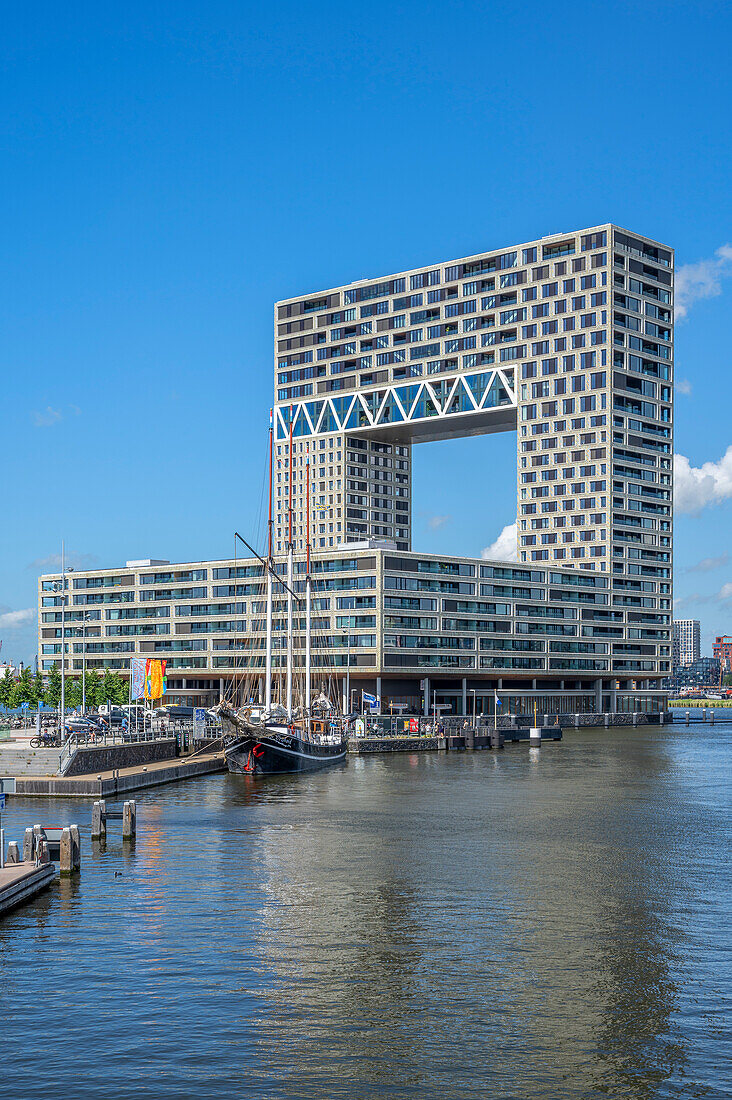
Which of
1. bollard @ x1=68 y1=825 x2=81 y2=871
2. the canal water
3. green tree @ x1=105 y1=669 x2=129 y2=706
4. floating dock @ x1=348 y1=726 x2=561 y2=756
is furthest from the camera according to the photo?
green tree @ x1=105 y1=669 x2=129 y2=706

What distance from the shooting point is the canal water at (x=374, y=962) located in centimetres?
2630

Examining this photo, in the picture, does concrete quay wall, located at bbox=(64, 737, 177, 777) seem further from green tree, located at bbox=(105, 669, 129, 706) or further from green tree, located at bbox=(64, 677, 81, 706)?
green tree, located at bbox=(105, 669, 129, 706)

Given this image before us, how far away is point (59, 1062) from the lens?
87.6ft

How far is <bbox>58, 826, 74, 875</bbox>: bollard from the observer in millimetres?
46469

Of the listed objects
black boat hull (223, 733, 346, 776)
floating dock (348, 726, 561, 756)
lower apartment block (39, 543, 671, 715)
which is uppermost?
lower apartment block (39, 543, 671, 715)

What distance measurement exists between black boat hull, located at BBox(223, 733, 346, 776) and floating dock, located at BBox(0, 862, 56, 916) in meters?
50.1

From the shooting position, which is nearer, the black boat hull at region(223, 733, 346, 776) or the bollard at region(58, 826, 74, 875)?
the bollard at region(58, 826, 74, 875)

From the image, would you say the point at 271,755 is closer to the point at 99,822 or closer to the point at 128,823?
the point at 99,822

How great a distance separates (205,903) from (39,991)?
11.2 metres

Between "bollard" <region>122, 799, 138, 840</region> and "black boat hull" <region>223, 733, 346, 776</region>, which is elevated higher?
"bollard" <region>122, 799, 138, 840</region>

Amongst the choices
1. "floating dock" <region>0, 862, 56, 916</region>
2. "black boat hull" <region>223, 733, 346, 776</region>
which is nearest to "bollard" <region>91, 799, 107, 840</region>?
"floating dock" <region>0, 862, 56, 916</region>

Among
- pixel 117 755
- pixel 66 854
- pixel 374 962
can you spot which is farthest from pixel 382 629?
pixel 374 962

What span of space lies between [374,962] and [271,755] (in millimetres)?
63732

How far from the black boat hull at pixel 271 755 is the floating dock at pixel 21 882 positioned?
5013 centimetres
